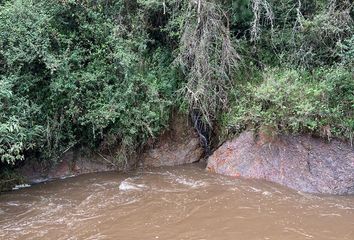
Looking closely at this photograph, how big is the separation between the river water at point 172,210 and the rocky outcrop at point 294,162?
226 millimetres

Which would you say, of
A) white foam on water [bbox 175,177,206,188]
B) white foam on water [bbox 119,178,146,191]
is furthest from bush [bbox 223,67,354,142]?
white foam on water [bbox 119,178,146,191]

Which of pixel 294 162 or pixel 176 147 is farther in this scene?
pixel 176 147

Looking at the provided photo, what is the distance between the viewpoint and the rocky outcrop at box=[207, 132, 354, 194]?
5660 mm

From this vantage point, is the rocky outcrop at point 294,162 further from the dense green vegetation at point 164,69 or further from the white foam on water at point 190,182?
the white foam on water at point 190,182

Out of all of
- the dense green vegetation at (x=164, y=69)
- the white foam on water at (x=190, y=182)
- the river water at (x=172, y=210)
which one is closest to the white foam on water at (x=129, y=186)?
the river water at (x=172, y=210)

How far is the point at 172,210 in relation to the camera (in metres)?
4.97

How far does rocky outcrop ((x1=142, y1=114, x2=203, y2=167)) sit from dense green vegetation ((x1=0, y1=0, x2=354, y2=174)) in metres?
0.31

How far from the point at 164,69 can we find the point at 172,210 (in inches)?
126

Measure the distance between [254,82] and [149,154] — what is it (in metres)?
2.29

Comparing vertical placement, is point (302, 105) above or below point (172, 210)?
above

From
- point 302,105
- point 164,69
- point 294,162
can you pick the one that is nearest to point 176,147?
point 164,69

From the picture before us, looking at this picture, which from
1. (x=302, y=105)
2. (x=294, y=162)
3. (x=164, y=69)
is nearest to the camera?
(x=302, y=105)

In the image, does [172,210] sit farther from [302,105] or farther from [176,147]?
[302,105]

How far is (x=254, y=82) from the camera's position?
274 inches
